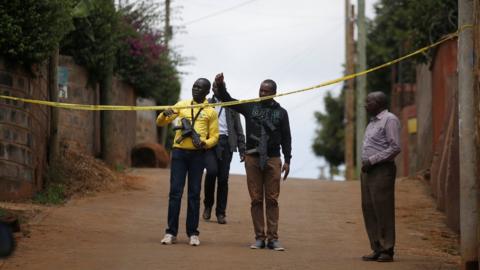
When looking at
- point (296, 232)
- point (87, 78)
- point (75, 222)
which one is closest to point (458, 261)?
point (296, 232)

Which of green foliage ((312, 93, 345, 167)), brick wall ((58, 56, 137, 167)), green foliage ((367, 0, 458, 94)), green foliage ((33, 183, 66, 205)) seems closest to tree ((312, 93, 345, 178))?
green foliage ((312, 93, 345, 167))

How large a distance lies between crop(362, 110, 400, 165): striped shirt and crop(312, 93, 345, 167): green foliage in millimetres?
34741

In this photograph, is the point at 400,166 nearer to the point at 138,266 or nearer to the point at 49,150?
the point at 49,150

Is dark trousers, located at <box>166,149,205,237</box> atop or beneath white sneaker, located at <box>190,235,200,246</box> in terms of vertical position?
atop

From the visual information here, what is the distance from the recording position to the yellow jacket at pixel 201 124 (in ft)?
36.7

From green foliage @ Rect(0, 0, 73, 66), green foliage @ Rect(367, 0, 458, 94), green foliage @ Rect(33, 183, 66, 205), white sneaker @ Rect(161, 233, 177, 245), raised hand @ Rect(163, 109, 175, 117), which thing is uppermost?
green foliage @ Rect(367, 0, 458, 94)

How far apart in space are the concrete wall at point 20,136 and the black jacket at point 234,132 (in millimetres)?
2843

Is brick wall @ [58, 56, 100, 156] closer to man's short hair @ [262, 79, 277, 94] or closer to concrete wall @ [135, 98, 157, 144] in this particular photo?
concrete wall @ [135, 98, 157, 144]

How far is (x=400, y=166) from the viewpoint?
1192 inches

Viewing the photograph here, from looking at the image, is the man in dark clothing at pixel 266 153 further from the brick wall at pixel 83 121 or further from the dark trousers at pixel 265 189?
the brick wall at pixel 83 121

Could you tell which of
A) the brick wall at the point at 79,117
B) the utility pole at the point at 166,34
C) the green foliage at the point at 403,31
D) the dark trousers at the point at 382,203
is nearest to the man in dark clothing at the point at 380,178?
the dark trousers at the point at 382,203

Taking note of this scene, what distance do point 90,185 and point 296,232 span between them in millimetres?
4998

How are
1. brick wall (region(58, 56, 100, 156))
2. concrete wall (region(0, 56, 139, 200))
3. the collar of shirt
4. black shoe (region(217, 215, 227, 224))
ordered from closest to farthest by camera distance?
the collar of shirt < black shoe (region(217, 215, 227, 224)) < concrete wall (region(0, 56, 139, 200)) < brick wall (region(58, 56, 100, 156))

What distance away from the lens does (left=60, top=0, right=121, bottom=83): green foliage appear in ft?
65.5
